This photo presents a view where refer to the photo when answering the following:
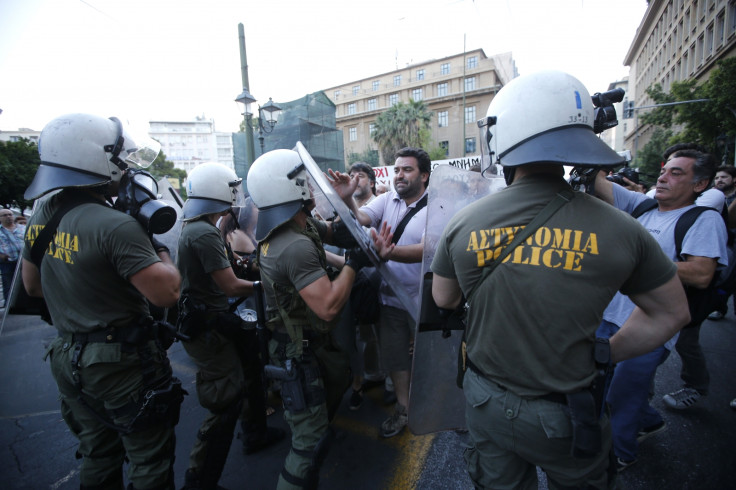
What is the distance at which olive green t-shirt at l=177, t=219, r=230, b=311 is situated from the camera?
2.21m

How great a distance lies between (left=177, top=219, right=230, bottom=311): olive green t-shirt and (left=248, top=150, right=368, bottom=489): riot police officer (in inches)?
18.7

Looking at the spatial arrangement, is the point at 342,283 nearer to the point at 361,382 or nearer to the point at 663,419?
the point at 361,382

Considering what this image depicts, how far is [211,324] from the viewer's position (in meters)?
2.28

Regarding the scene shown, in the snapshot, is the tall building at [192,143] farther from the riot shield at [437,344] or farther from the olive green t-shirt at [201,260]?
the riot shield at [437,344]

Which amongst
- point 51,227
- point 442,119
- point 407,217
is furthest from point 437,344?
point 442,119

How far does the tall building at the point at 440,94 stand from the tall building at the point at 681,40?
625 inches

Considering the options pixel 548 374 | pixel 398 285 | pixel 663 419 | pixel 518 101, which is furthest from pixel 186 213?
pixel 663 419

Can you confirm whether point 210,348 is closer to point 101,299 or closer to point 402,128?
point 101,299

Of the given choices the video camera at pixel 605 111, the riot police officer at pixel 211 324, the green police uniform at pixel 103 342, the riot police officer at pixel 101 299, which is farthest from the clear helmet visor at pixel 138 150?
the video camera at pixel 605 111

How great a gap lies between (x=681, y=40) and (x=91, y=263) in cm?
4215

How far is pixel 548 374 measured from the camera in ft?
3.74

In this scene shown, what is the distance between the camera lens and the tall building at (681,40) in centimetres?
2022

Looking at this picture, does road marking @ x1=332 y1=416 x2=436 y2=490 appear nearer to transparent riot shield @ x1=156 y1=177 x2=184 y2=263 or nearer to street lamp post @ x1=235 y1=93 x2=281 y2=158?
transparent riot shield @ x1=156 y1=177 x2=184 y2=263

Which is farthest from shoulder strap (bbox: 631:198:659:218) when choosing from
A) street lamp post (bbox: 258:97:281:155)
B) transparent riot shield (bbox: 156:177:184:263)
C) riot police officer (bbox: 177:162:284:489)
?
street lamp post (bbox: 258:97:281:155)
